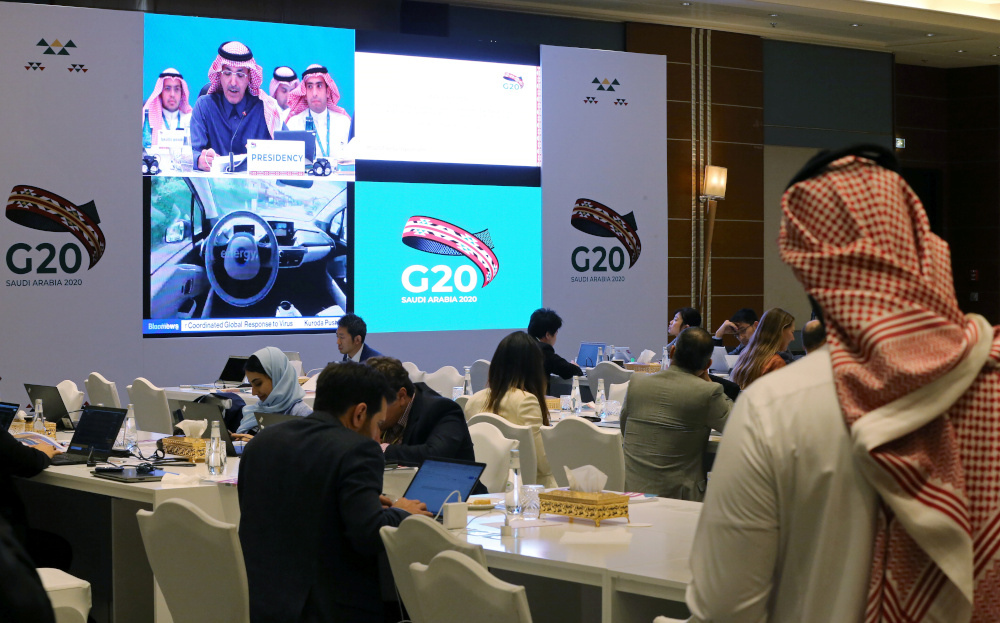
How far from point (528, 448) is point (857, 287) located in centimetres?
373

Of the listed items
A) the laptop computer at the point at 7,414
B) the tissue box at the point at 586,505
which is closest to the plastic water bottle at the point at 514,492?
the tissue box at the point at 586,505

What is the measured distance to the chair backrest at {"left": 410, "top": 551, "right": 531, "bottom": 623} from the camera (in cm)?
233

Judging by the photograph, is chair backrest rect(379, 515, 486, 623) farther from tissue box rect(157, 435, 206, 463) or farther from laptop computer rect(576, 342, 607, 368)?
laptop computer rect(576, 342, 607, 368)

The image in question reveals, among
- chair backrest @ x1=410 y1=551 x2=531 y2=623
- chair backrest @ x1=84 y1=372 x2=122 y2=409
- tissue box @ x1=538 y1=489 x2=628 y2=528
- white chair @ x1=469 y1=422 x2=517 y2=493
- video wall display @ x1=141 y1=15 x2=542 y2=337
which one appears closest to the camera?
chair backrest @ x1=410 y1=551 x2=531 y2=623

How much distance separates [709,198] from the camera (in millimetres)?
13422

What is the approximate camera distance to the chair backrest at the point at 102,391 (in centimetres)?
775

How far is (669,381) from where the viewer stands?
16.6ft

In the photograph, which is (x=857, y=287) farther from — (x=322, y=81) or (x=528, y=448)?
(x=322, y=81)

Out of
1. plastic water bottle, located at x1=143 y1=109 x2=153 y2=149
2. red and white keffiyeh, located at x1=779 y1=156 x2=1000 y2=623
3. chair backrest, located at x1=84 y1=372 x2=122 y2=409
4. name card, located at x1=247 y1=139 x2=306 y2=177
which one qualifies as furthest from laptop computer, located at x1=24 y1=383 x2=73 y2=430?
red and white keffiyeh, located at x1=779 y1=156 x2=1000 y2=623

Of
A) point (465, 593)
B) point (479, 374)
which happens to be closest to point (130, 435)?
point (465, 593)

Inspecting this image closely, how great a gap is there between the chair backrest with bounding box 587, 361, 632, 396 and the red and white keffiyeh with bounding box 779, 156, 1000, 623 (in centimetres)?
713

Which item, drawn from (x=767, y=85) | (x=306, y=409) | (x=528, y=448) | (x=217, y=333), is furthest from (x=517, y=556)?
(x=767, y=85)

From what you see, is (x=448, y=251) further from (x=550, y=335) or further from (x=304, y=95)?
(x=550, y=335)

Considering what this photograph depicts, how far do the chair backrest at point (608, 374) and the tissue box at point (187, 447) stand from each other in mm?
4324
